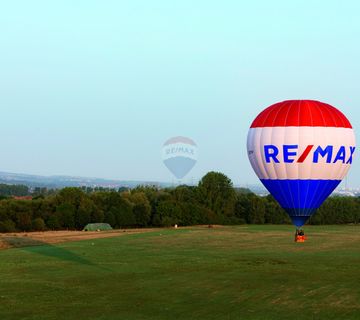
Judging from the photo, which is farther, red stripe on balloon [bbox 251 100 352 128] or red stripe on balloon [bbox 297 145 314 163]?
red stripe on balloon [bbox 251 100 352 128]

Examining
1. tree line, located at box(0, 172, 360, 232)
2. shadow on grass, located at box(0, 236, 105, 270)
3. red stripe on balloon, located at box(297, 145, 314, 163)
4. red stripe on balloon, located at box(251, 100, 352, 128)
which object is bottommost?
shadow on grass, located at box(0, 236, 105, 270)

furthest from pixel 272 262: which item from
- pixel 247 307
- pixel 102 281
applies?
pixel 247 307

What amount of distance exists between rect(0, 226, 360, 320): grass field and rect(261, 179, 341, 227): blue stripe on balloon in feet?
11.5

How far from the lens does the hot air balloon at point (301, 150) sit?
55.2 meters

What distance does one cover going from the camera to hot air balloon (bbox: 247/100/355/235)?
55.2m

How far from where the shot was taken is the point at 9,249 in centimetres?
6400

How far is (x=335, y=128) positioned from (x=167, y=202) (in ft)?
235

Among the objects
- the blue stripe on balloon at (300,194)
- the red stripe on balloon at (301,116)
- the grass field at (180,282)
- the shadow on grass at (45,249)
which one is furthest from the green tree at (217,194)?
the red stripe on balloon at (301,116)

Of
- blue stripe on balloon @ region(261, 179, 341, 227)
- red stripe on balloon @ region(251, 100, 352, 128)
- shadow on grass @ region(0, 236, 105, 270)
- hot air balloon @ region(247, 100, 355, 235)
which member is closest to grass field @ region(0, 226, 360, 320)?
shadow on grass @ region(0, 236, 105, 270)

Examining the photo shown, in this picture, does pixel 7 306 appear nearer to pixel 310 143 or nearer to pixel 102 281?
pixel 102 281

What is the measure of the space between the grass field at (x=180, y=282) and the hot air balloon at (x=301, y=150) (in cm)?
495

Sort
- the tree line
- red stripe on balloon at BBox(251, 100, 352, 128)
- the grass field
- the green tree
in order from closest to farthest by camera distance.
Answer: the grass field < red stripe on balloon at BBox(251, 100, 352, 128) < the tree line < the green tree
